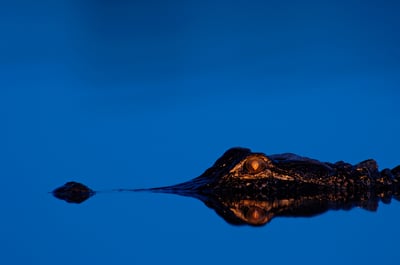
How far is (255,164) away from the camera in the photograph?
333 cm

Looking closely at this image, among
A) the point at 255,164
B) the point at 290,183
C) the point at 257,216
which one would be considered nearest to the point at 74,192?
the point at 255,164

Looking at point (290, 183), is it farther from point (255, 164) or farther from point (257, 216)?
point (257, 216)

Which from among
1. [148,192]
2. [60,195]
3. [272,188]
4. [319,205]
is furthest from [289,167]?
[60,195]

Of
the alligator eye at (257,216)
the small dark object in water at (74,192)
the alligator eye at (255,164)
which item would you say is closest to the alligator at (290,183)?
the alligator eye at (255,164)

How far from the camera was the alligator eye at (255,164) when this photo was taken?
3.33m

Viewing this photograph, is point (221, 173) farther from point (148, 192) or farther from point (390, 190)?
point (390, 190)

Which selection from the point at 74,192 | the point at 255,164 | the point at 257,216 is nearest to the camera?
the point at 257,216

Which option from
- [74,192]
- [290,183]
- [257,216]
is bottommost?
[257,216]

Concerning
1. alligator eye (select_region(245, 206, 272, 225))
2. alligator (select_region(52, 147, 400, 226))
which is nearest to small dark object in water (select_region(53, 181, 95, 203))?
alligator (select_region(52, 147, 400, 226))

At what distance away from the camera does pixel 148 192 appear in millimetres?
3875

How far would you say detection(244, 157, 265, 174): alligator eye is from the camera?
3.33m

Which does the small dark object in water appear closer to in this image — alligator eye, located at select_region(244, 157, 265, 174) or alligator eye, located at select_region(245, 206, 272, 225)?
alligator eye, located at select_region(244, 157, 265, 174)

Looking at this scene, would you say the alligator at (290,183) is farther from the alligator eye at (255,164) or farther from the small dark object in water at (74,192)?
the small dark object in water at (74,192)

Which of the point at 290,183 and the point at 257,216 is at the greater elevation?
the point at 290,183
